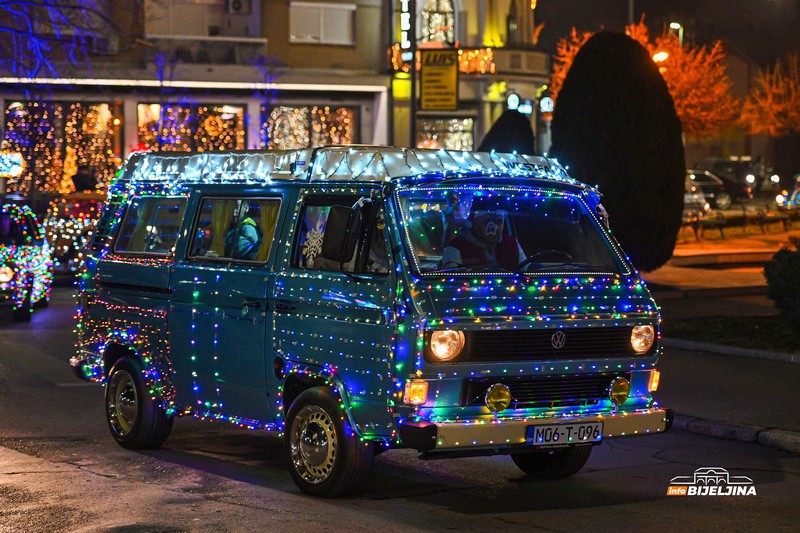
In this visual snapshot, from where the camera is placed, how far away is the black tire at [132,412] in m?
10.5

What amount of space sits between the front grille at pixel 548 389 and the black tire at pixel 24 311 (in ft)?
44.7

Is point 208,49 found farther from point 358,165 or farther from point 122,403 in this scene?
point 358,165

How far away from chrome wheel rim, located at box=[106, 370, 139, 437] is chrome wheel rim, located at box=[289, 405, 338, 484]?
2096 mm

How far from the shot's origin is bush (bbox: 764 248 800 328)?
15.1 metres

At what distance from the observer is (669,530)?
7887 millimetres

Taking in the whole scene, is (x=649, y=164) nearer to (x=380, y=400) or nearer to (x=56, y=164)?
(x=380, y=400)

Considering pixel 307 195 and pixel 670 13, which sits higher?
pixel 670 13

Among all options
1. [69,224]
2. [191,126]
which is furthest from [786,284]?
[191,126]

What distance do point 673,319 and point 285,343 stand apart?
10802mm

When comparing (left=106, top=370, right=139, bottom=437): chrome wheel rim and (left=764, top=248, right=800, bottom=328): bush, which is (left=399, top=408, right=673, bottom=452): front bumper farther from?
(left=764, top=248, right=800, bottom=328): bush

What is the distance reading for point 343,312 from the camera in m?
8.59

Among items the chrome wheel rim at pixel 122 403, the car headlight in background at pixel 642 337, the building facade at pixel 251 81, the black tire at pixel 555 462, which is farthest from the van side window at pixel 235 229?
the building facade at pixel 251 81

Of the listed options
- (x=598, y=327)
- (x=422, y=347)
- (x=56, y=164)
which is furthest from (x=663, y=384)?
(x=56, y=164)

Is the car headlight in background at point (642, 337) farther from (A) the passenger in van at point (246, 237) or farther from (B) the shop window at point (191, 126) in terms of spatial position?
(B) the shop window at point (191, 126)
